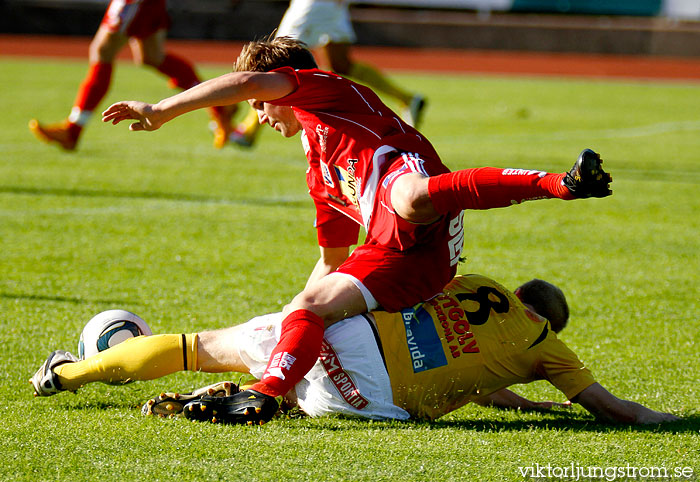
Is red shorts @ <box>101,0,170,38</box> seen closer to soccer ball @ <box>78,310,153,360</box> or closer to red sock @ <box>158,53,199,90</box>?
red sock @ <box>158,53,199,90</box>

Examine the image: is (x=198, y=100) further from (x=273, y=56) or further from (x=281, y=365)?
(x=281, y=365)

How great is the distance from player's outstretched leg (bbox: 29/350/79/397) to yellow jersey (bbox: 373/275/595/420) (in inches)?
46.0

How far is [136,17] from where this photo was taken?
893cm

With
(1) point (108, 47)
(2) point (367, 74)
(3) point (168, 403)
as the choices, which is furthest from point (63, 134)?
(3) point (168, 403)

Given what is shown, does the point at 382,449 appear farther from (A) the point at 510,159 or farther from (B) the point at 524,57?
(B) the point at 524,57

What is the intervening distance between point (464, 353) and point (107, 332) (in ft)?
4.44

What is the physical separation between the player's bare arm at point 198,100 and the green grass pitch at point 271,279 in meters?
1.03

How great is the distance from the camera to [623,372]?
401cm

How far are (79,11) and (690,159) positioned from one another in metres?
21.2

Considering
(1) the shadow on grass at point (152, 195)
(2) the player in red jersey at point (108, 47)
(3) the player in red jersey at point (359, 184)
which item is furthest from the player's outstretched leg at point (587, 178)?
(2) the player in red jersey at point (108, 47)

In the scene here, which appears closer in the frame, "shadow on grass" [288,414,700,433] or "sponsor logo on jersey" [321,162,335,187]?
"shadow on grass" [288,414,700,433]

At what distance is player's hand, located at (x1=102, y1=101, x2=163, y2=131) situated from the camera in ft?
10.9

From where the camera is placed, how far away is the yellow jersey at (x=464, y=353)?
11.0ft

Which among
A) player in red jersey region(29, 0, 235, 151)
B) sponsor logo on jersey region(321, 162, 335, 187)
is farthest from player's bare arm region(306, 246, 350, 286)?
player in red jersey region(29, 0, 235, 151)
